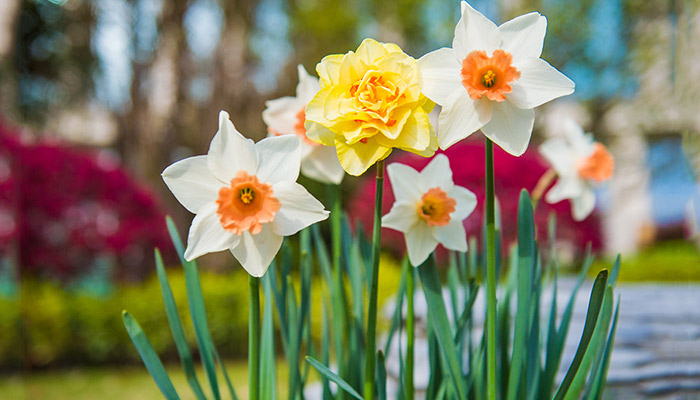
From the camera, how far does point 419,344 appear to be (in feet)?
4.07

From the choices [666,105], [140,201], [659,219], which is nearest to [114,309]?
[140,201]

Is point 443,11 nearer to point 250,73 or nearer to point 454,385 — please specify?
point 250,73

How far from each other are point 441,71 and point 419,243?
0.15 meters

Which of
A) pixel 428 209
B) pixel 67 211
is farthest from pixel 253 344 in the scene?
pixel 67 211

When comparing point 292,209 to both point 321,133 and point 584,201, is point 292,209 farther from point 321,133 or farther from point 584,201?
point 584,201

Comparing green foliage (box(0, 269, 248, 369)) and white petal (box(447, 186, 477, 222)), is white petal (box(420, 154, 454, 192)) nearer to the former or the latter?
white petal (box(447, 186, 477, 222))

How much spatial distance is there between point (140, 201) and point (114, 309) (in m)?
0.57

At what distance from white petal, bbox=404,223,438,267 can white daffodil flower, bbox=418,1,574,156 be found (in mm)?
107

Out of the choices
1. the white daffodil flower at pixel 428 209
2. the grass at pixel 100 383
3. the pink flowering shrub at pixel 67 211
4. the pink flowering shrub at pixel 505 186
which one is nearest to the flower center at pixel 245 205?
the white daffodil flower at pixel 428 209

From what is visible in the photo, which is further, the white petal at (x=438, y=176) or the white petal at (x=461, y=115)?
the white petal at (x=438, y=176)

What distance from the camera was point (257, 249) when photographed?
40cm

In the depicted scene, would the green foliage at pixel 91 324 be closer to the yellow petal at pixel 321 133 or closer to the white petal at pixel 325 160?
the white petal at pixel 325 160

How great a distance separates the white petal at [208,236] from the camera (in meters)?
0.39

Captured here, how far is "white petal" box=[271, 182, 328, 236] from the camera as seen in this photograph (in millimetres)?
394
